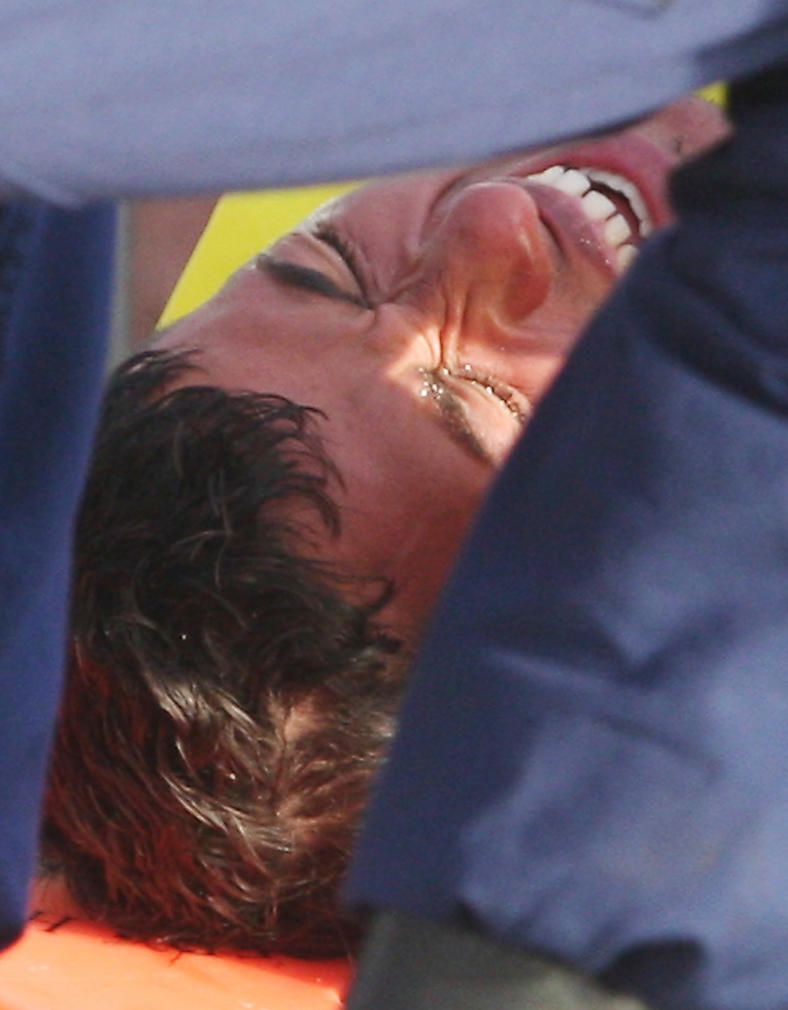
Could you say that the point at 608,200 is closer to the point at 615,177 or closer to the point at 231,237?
the point at 615,177

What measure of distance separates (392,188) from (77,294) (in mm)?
482

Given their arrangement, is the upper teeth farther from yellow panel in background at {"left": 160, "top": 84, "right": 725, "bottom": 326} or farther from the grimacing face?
yellow panel in background at {"left": 160, "top": 84, "right": 725, "bottom": 326}

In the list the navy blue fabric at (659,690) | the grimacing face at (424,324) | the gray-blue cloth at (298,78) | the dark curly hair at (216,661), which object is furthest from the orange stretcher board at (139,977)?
the gray-blue cloth at (298,78)

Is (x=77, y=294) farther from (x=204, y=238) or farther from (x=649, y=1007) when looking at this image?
(x=204, y=238)

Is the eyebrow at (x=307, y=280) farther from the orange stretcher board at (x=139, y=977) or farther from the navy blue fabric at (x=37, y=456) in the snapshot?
the orange stretcher board at (x=139, y=977)

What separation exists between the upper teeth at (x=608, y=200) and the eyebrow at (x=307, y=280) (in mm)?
171

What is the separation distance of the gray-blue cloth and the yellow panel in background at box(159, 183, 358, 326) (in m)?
1.23

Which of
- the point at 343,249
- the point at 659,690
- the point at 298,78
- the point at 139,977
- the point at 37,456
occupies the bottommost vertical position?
the point at 139,977

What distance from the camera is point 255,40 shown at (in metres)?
0.50

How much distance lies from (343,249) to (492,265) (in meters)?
0.14

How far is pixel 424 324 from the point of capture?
112 centimetres

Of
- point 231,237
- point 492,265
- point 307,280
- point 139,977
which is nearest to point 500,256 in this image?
point 492,265

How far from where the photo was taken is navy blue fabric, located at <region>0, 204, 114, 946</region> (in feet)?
2.64

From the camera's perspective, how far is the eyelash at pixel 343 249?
1.19 meters
